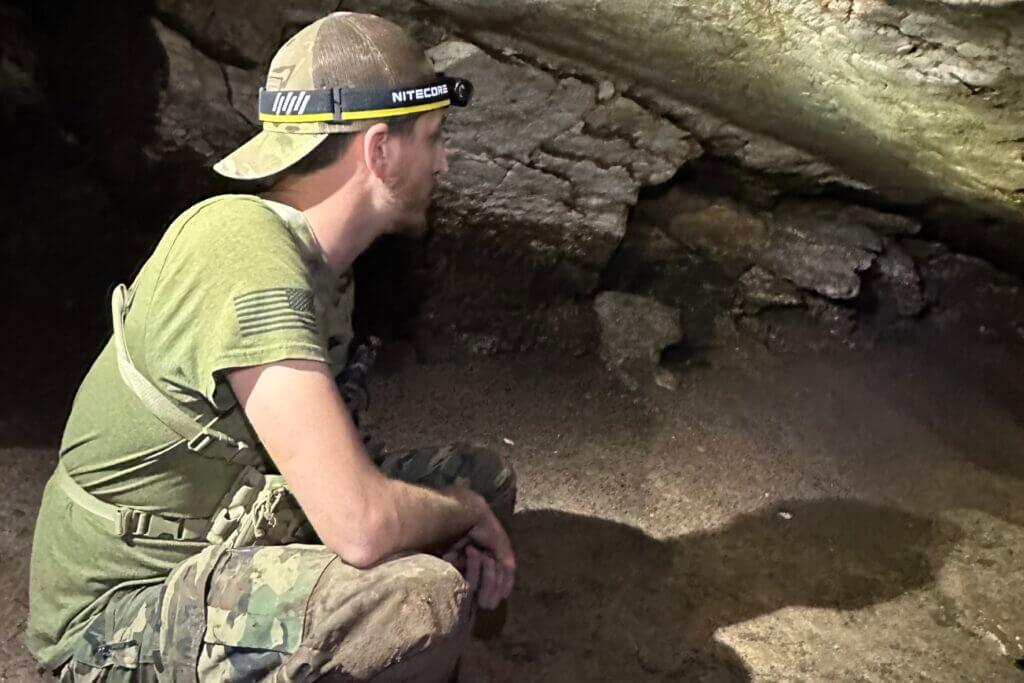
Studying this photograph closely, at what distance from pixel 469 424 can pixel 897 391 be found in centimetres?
139

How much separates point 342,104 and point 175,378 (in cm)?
46

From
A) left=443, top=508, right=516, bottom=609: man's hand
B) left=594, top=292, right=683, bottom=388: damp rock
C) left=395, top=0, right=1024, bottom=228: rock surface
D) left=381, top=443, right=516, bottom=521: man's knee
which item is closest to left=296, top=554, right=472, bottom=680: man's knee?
left=443, top=508, right=516, bottom=609: man's hand

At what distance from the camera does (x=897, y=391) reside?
2.91m

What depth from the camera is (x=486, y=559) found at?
159 cm

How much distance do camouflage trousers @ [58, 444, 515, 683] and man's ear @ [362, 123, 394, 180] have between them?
57 cm

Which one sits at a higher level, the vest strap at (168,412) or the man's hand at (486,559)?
the vest strap at (168,412)

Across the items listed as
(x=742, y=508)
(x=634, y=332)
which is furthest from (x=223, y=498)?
(x=634, y=332)

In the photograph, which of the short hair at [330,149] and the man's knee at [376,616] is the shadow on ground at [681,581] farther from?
the short hair at [330,149]

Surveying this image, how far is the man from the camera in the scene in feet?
3.90

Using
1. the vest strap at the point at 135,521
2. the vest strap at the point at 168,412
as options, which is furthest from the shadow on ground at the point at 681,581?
the vest strap at the point at 168,412

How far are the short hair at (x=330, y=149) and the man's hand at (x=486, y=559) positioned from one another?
635 millimetres

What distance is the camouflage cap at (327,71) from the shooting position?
4.41 feet

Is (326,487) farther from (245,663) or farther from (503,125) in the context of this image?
(503,125)

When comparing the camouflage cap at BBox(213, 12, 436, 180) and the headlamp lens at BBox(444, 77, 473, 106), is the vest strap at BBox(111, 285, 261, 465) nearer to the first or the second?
the camouflage cap at BBox(213, 12, 436, 180)
